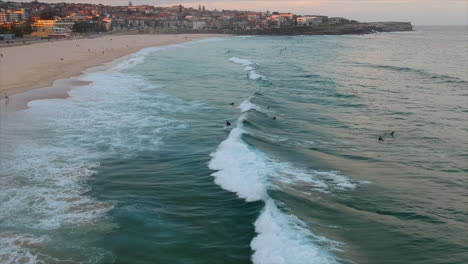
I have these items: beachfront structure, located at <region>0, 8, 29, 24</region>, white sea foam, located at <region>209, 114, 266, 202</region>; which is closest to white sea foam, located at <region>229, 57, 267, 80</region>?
white sea foam, located at <region>209, 114, 266, 202</region>

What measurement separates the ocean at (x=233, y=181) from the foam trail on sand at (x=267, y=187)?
4cm

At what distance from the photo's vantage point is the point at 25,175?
11.9m

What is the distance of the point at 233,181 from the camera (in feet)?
38.6

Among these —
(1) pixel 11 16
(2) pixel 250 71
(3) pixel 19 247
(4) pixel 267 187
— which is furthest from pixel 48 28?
(3) pixel 19 247

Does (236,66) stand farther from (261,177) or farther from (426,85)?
(261,177)

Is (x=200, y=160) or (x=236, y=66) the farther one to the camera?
(x=236, y=66)

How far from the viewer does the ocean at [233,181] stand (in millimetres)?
8367

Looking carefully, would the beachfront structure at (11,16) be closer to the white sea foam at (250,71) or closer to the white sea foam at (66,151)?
the white sea foam at (250,71)

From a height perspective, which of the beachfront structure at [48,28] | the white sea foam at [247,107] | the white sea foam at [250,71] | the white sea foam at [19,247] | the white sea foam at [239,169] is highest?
the beachfront structure at [48,28]

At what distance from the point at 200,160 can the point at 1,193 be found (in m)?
5.69

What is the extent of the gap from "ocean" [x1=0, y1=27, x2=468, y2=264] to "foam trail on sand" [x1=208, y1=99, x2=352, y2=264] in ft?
0.13

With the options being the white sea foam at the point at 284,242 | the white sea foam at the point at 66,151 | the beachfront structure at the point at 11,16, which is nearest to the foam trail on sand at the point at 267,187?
the white sea foam at the point at 284,242

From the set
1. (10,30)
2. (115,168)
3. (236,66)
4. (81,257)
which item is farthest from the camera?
(10,30)

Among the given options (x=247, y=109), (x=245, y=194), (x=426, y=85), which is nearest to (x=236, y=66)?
(x=426, y=85)
